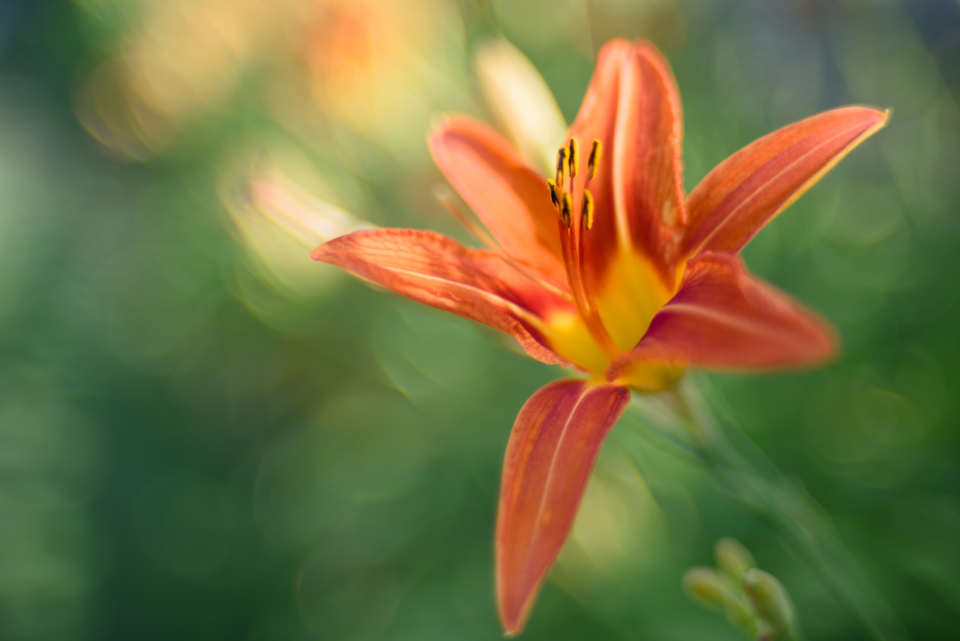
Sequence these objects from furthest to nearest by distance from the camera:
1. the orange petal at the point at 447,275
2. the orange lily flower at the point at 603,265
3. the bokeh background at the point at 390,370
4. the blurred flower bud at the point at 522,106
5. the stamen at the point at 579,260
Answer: the bokeh background at the point at 390,370, the blurred flower bud at the point at 522,106, the stamen at the point at 579,260, the orange petal at the point at 447,275, the orange lily flower at the point at 603,265

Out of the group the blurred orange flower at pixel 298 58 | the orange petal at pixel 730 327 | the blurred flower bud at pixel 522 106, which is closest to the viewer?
the orange petal at pixel 730 327

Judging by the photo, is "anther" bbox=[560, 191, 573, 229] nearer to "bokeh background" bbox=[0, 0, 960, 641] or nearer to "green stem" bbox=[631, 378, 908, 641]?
"green stem" bbox=[631, 378, 908, 641]

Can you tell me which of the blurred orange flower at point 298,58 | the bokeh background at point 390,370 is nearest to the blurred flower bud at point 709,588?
the bokeh background at point 390,370

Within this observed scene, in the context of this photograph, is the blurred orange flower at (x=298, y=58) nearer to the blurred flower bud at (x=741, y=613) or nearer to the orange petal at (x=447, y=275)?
the orange petal at (x=447, y=275)

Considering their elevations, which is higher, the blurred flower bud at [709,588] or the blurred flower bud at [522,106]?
the blurred flower bud at [522,106]

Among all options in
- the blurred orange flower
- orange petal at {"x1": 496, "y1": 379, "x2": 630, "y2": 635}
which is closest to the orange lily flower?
orange petal at {"x1": 496, "y1": 379, "x2": 630, "y2": 635}

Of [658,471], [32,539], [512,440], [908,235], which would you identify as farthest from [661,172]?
[32,539]

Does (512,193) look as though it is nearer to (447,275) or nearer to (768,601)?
(447,275)

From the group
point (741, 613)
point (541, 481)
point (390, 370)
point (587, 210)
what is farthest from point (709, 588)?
point (390, 370)
